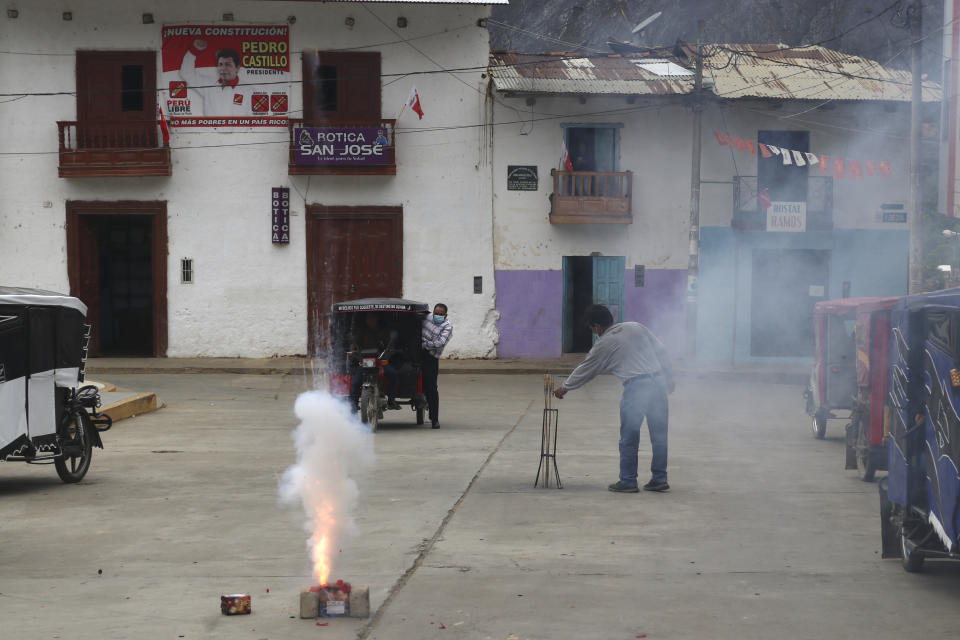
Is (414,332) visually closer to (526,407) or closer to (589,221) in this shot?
(526,407)

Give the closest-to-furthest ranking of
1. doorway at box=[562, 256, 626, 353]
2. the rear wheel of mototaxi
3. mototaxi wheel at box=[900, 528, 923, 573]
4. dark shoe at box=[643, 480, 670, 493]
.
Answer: mototaxi wheel at box=[900, 528, 923, 573] → dark shoe at box=[643, 480, 670, 493] → the rear wheel of mototaxi → doorway at box=[562, 256, 626, 353]

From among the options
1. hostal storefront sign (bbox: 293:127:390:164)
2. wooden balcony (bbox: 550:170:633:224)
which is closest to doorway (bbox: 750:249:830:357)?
wooden balcony (bbox: 550:170:633:224)

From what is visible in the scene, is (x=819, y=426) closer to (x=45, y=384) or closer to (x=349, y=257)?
(x=45, y=384)

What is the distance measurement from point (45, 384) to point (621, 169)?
67.3 ft

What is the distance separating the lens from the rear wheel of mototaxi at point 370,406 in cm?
1572

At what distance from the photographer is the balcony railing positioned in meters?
29.8

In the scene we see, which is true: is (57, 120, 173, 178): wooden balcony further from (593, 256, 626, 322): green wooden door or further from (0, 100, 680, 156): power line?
(593, 256, 626, 322): green wooden door

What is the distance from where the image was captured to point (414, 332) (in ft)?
56.3

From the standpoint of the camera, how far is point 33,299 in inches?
451

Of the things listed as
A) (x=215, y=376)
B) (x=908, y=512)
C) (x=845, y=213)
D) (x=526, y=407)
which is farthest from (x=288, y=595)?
(x=845, y=213)

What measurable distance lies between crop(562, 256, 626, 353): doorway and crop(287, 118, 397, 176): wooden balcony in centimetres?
487

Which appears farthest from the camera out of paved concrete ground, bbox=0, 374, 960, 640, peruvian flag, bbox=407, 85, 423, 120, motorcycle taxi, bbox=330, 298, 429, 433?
peruvian flag, bbox=407, 85, 423, 120

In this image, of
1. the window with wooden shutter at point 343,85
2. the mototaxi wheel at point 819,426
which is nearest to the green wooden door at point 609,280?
the window with wooden shutter at point 343,85

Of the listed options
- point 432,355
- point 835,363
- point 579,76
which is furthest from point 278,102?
point 835,363
